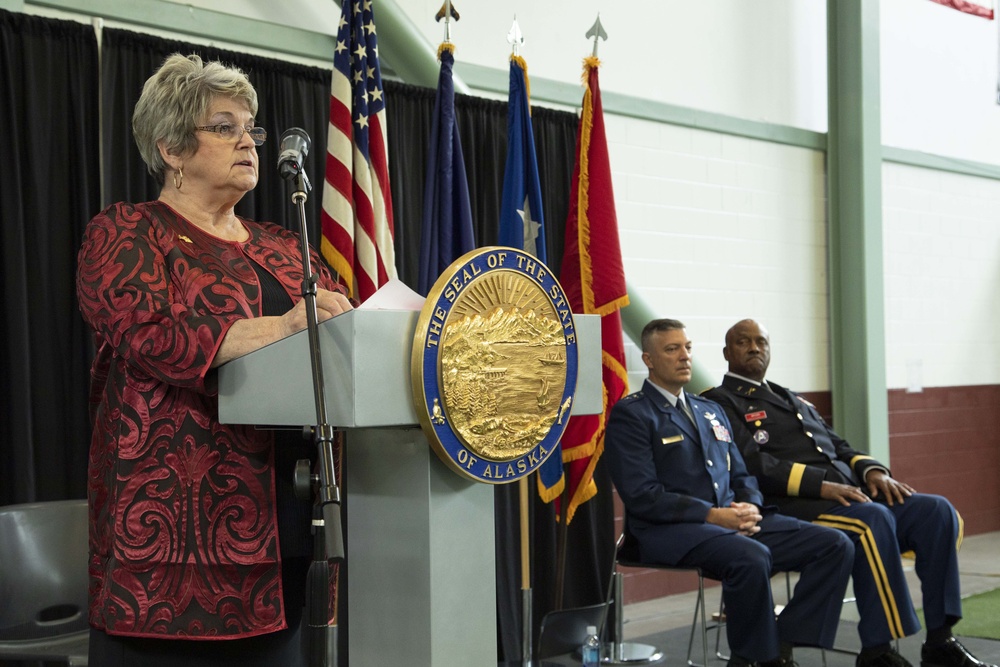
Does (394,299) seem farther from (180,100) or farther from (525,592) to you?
(525,592)

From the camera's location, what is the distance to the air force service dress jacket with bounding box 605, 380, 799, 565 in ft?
11.9

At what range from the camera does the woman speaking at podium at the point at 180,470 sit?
1574 mm

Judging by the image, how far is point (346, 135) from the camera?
362 centimetres

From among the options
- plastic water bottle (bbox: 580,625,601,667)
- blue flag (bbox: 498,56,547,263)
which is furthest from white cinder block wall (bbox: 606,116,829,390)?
plastic water bottle (bbox: 580,625,601,667)

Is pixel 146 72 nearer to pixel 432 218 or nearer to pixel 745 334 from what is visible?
pixel 432 218

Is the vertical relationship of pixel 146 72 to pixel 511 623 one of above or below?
above

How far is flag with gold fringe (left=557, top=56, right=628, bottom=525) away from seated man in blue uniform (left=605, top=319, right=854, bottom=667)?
16 centimetres

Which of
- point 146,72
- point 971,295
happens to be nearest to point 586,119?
point 146,72

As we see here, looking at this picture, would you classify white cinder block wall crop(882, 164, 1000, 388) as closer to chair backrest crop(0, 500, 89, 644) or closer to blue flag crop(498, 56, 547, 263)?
blue flag crop(498, 56, 547, 263)

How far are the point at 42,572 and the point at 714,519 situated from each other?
2.13 meters

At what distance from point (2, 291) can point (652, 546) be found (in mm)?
2294

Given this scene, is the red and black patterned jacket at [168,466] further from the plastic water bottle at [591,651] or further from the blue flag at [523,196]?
the plastic water bottle at [591,651]

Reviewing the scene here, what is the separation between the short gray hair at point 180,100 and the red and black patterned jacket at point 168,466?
0.18 metres

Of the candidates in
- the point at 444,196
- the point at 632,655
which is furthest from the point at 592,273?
the point at 632,655
